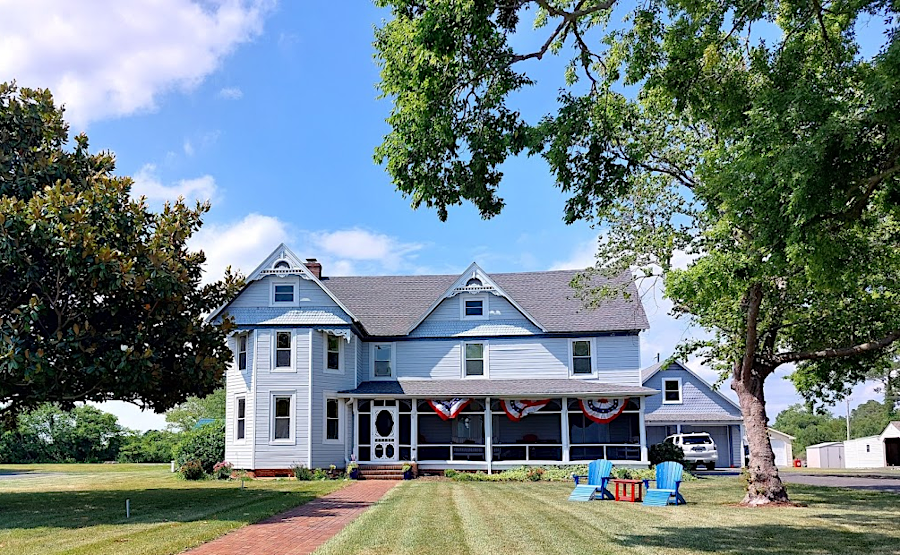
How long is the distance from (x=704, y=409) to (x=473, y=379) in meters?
16.6

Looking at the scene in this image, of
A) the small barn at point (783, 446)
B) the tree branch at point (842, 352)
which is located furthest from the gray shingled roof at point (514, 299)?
the small barn at point (783, 446)

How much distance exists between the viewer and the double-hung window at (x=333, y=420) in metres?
31.5

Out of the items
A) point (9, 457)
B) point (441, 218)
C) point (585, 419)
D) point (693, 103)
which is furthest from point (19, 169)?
point (9, 457)

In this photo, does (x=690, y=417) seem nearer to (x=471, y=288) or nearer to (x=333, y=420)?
(x=471, y=288)

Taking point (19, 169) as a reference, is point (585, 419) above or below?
below

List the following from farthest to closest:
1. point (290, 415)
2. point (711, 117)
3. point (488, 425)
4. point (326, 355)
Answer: point (488, 425)
point (326, 355)
point (290, 415)
point (711, 117)

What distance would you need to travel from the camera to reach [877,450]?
52062mm

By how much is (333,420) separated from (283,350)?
3.34m

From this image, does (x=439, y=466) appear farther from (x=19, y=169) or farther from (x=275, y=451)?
(x=19, y=169)

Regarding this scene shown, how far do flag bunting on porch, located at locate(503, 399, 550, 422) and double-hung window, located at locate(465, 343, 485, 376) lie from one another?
2388 millimetres

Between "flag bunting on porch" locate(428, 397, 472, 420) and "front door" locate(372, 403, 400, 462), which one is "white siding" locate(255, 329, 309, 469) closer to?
"front door" locate(372, 403, 400, 462)

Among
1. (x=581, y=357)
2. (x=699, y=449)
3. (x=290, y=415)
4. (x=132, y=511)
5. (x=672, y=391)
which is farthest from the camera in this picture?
(x=672, y=391)

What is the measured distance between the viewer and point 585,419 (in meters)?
35.2

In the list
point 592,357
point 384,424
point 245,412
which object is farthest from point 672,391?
point 245,412
